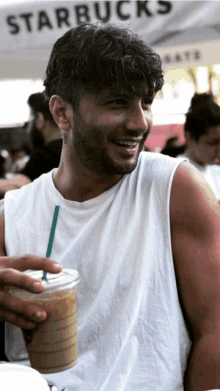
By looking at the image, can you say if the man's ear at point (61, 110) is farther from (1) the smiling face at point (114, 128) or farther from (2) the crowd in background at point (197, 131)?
(2) the crowd in background at point (197, 131)

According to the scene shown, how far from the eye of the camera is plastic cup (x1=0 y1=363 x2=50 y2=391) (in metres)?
1.00

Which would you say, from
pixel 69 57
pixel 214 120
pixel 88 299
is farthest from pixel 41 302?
pixel 214 120

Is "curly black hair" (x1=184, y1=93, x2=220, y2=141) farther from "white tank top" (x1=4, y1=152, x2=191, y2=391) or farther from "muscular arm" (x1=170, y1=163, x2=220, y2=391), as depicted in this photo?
"muscular arm" (x1=170, y1=163, x2=220, y2=391)

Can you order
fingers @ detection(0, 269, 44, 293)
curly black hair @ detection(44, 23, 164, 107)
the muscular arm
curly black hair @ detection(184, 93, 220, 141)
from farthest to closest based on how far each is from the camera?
curly black hair @ detection(184, 93, 220, 141) < curly black hair @ detection(44, 23, 164, 107) < the muscular arm < fingers @ detection(0, 269, 44, 293)

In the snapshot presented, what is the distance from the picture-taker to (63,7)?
10.4ft

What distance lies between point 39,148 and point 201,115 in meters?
1.60

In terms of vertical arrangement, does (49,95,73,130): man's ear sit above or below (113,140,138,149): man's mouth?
above

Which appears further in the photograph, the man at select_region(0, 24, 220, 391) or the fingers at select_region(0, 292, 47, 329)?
the man at select_region(0, 24, 220, 391)

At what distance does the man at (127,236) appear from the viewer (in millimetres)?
1758

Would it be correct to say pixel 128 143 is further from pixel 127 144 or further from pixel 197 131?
pixel 197 131

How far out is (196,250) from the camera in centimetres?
180

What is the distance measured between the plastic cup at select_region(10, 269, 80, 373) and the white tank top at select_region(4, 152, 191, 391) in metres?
0.27

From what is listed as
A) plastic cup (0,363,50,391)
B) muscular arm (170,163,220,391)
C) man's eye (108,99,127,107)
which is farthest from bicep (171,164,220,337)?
plastic cup (0,363,50,391)

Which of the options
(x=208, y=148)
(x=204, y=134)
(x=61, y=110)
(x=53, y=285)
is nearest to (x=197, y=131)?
(x=204, y=134)
